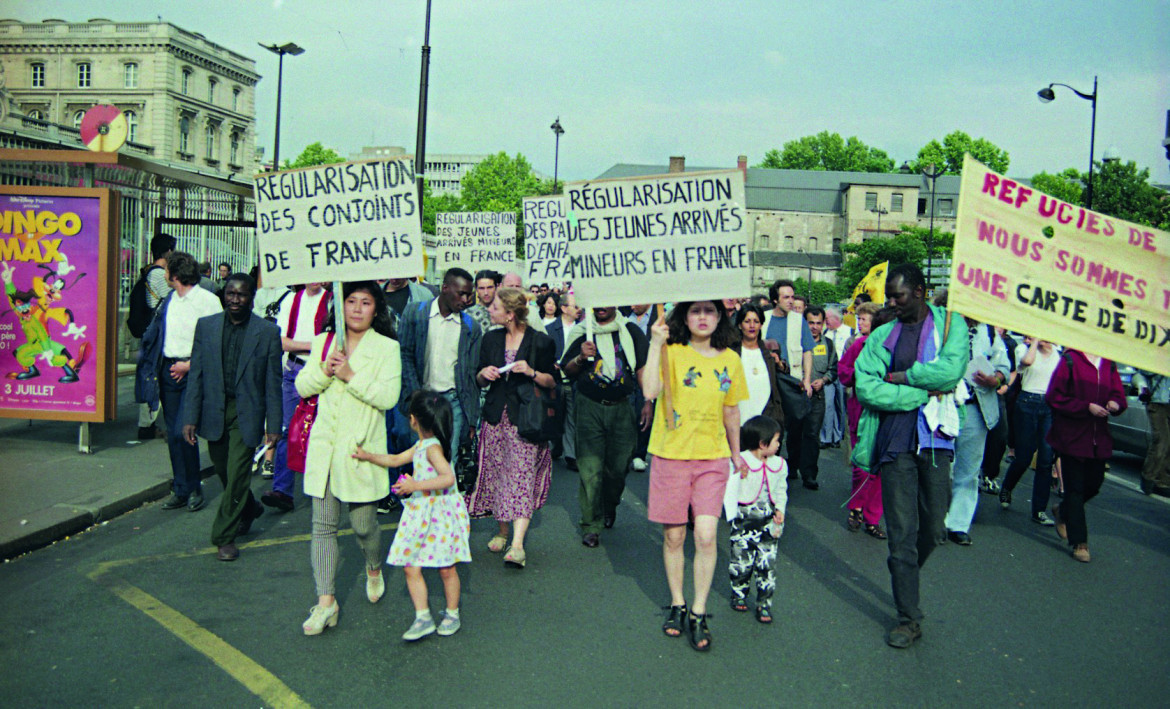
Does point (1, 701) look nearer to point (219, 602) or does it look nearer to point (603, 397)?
point (219, 602)

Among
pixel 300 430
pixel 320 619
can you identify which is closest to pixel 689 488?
pixel 320 619

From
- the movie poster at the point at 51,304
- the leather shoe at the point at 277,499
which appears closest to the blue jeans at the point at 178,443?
the leather shoe at the point at 277,499

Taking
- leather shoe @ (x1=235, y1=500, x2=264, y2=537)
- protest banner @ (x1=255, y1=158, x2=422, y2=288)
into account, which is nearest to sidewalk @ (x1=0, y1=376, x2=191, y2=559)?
leather shoe @ (x1=235, y1=500, x2=264, y2=537)

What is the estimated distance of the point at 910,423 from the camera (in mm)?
5129

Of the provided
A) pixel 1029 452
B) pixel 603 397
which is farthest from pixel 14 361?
pixel 1029 452

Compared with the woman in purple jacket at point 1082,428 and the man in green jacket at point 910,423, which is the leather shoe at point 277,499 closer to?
the man in green jacket at point 910,423

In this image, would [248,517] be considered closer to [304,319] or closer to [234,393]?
[234,393]

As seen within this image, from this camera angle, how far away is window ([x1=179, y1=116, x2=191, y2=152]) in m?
69.6

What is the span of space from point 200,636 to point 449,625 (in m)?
1.25

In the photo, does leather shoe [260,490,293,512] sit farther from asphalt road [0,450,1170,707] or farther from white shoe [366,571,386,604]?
white shoe [366,571,386,604]

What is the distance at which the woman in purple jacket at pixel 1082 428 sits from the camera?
6965 millimetres

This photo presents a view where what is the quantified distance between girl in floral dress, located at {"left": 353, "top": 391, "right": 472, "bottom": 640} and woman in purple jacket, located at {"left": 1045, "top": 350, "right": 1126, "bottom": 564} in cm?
473

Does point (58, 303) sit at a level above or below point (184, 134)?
below

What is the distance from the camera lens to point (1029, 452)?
8570 mm
